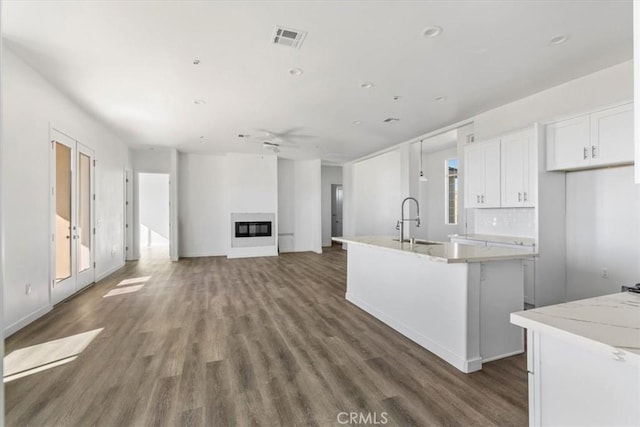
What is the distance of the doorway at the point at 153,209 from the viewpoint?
1147cm

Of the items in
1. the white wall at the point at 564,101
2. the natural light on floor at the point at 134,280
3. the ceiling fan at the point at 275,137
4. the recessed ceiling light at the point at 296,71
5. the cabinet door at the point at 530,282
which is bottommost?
the natural light on floor at the point at 134,280

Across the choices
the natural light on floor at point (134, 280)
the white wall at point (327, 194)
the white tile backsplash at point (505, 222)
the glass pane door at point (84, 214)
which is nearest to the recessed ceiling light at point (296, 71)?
the white tile backsplash at point (505, 222)

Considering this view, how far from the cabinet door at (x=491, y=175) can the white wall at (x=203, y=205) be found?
6.58 metres

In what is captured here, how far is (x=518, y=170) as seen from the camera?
4230mm

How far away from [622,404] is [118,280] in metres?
6.78

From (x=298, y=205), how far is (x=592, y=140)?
7.46 meters

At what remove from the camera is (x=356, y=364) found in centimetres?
254

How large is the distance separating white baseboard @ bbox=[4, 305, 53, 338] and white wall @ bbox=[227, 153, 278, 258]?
4746 millimetres

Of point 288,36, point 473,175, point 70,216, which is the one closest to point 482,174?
point 473,175

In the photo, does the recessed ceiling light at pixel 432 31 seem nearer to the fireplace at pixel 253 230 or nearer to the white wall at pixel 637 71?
the white wall at pixel 637 71

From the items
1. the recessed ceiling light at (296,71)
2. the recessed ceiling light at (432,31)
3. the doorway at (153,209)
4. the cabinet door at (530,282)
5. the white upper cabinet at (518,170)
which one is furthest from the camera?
the doorway at (153,209)

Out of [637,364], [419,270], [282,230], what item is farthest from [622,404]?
[282,230]

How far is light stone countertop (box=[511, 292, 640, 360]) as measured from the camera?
0.89 meters

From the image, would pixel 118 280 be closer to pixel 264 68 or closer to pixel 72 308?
pixel 72 308
